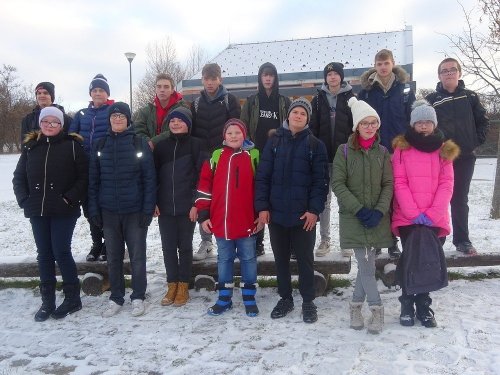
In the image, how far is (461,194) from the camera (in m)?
4.79

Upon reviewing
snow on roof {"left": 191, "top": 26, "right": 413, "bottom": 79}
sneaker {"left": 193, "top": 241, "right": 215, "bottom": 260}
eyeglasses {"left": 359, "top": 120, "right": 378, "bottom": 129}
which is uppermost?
snow on roof {"left": 191, "top": 26, "right": 413, "bottom": 79}

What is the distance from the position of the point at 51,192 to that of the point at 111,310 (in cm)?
130

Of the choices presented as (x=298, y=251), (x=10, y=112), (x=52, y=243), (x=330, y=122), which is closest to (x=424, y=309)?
(x=298, y=251)

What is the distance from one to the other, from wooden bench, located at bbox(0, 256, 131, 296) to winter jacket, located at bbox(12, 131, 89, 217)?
0.86m

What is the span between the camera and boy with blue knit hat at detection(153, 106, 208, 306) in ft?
14.6

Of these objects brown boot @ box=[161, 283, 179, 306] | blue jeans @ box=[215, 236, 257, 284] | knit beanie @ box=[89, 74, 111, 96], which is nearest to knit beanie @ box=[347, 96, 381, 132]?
blue jeans @ box=[215, 236, 257, 284]

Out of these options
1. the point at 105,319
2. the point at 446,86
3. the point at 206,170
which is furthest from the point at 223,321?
the point at 446,86

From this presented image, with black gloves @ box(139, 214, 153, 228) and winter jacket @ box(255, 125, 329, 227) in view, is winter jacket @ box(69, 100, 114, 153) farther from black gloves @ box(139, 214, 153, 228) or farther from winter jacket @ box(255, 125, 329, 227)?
winter jacket @ box(255, 125, 329, 227)

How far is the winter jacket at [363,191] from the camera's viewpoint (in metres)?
3.79

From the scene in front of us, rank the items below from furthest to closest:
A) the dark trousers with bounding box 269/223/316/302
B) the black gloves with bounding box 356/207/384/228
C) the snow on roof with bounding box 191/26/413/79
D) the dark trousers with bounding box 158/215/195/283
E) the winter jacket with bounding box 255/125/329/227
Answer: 1. the snow on roof with bounding box 191/26/413/79
2. the dark trousers with bounding box 158/215/195/283
3. the dark trousers with bounding box 269/223/316/302
4. the winter jacket with bounding box 255/125/329/227
5. the black gloves with bounding box 356/207/384/228

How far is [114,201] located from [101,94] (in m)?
1.37

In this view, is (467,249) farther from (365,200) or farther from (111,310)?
(111,310)

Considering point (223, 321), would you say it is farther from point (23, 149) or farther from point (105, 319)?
point (23, 149)

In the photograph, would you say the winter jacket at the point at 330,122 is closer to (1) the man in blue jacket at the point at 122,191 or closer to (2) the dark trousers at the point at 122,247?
(1) the man in blue jacket at the point at 122,191
